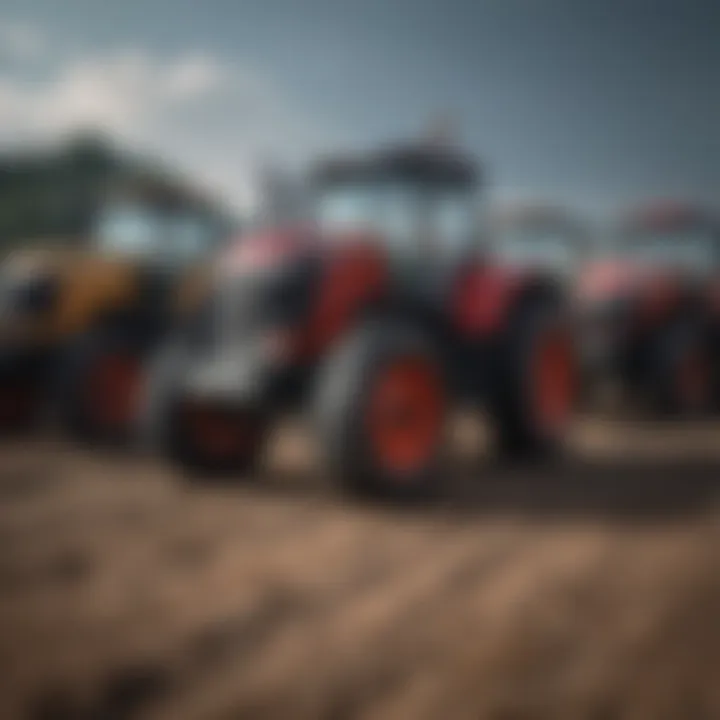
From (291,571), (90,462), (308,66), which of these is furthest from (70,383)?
(308,66)

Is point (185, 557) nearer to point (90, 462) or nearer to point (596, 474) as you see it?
point (90, 462)

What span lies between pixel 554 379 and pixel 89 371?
1.07 metres

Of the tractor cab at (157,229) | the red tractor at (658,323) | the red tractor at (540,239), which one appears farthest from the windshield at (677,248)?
the tractor cab at (157,229)

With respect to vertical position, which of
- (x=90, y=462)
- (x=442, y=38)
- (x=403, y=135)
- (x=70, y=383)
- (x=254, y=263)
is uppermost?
(x=442, y=38)

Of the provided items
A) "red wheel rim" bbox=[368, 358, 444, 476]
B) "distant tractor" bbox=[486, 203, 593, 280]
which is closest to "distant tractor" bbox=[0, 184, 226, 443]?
"red wheel rim" bbox=[368, 358, 444, 476]

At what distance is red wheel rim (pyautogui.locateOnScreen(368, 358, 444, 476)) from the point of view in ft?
5.21

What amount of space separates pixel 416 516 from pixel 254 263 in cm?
51

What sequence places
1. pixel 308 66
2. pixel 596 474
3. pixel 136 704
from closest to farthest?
pixel 136 704 → pixel 308 66 → pixel 596 474

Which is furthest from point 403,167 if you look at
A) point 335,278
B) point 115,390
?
point 115,390

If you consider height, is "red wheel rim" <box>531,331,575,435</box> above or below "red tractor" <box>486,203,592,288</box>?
below

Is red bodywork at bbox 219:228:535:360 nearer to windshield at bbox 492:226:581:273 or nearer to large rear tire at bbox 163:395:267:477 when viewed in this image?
windshield at bbox 492:226:581:273

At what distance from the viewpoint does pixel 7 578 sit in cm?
113

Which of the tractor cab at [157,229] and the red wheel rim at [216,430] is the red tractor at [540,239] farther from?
the red wheel rim at [216,430]

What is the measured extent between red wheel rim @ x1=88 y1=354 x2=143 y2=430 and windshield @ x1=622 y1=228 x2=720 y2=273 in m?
0.91
